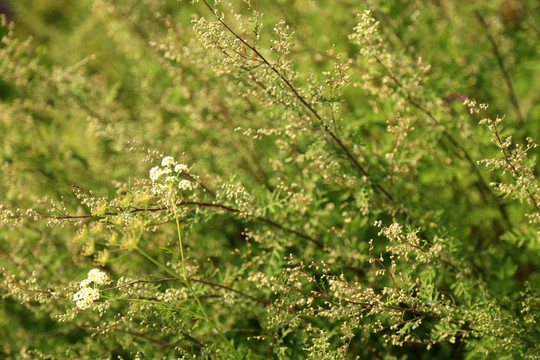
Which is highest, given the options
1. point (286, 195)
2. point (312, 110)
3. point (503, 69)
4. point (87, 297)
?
point (503, 69)

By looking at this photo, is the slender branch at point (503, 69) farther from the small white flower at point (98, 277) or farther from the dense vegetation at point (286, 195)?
the small white flower at point (98, 277)

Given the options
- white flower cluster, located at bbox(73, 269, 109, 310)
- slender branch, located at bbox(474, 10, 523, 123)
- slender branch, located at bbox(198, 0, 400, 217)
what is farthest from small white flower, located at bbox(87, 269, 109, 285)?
slender branch, located at bbox(474, 10, 523, 123)

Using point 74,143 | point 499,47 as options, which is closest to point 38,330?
point 74,143

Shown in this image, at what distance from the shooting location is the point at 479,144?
3861 mm

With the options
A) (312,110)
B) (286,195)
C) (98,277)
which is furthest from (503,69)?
(98,277)

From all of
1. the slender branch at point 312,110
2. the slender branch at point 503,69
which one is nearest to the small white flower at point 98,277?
the slender branch at point 312,110

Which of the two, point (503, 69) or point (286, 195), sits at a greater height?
point (503, 69)

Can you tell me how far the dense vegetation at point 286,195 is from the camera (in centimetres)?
261

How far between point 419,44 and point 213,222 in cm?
294

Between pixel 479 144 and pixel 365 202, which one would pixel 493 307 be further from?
pixel 479 144

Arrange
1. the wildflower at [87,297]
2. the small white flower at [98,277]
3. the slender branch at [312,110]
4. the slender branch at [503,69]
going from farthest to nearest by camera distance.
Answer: the slender branch at [503,69]
the slender branch at [312,110]
the small white flower at [98,277]
the wildflower at [87,297]

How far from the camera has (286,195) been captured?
405 centimetres

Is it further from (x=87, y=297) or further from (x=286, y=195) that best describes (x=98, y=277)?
(x=286, y=195)

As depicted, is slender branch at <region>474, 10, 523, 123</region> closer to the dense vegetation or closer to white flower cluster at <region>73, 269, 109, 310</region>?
the dense vegetation
